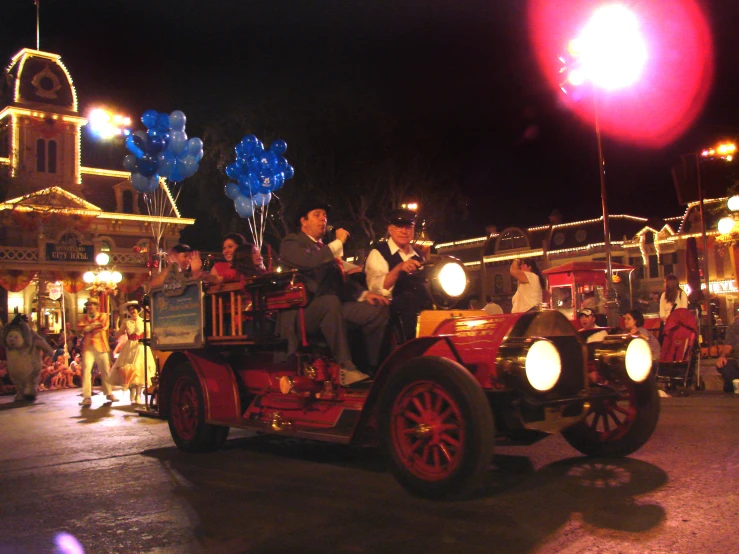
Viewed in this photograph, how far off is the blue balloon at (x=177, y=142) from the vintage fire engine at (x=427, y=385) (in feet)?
23.1

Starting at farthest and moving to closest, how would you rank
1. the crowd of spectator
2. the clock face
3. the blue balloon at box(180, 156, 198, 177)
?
the clock face < the crowd of spectator < the blue balloon at box(180, 156, 198, 177)

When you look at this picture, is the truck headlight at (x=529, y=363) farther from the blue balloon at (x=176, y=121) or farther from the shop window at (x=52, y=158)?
the shop window at (x=52, y=158)

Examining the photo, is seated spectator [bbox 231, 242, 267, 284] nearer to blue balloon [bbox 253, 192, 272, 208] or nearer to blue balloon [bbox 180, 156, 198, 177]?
blue balloon [bbox 253, 192, 272, 208]

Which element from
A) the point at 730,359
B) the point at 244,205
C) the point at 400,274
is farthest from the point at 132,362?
the point at 730,359

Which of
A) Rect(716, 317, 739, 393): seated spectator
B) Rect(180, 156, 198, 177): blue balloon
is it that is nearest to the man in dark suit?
Rect(716, 317, 739, 393): seated spectator

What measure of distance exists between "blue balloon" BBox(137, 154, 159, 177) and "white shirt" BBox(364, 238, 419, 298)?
8.66 meters

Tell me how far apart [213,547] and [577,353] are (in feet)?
8.72

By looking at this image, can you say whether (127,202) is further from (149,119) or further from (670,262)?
(670,262)

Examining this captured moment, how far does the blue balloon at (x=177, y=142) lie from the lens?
13273 millimetres

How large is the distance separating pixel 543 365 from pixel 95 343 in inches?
389

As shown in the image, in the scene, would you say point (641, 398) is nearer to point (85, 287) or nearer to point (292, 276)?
point (292, 276)

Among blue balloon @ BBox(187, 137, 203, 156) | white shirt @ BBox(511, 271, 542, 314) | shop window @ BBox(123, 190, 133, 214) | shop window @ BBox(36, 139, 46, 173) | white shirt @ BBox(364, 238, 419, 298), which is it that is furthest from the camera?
shop window @ BBox(123, 190, 133, 214)

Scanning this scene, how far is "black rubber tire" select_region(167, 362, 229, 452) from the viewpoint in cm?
657

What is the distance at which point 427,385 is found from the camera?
14.3ft
